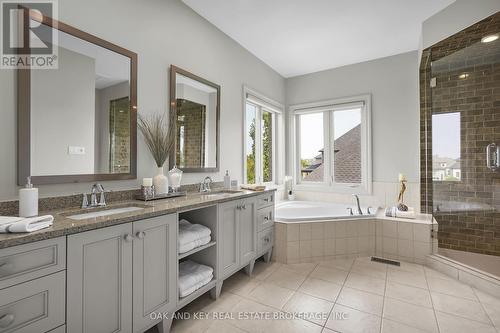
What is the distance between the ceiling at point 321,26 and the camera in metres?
2.38

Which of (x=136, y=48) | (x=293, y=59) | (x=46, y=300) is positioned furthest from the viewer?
(x=293, y=59)

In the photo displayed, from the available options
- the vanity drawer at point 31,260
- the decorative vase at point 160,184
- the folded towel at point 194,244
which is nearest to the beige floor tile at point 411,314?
the folded towel at point 194,244

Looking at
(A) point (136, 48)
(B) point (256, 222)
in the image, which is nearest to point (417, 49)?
(B) point (256, 222)

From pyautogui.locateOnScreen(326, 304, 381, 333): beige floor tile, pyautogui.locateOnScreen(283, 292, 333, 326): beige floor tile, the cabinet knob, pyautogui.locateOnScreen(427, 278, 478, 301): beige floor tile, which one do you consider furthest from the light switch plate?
pyautogui.locateOnScreen(427, 278, 478, 301): beige floor tile

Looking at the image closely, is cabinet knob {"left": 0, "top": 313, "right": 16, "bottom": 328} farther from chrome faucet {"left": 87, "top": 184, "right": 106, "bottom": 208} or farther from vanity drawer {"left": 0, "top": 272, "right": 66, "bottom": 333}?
chrome faucet {"left": 87, "top": 184, "right": 106, "bottom": 208}

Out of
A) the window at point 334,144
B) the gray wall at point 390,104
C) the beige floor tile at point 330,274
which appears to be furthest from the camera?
the window at point 334,144

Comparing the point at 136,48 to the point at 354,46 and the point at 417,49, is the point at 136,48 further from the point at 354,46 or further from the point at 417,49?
the point at 417,49

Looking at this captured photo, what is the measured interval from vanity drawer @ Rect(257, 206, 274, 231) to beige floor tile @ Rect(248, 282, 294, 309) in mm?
549

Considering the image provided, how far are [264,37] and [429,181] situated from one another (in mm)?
2771

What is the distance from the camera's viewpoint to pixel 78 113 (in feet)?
5.17

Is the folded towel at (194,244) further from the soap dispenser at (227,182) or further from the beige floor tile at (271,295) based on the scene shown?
the soap dispenser at (227,182)

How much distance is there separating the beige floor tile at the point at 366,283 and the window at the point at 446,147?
170cm

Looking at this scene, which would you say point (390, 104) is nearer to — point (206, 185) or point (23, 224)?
point (206, 185)

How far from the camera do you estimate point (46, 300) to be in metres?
0.99
